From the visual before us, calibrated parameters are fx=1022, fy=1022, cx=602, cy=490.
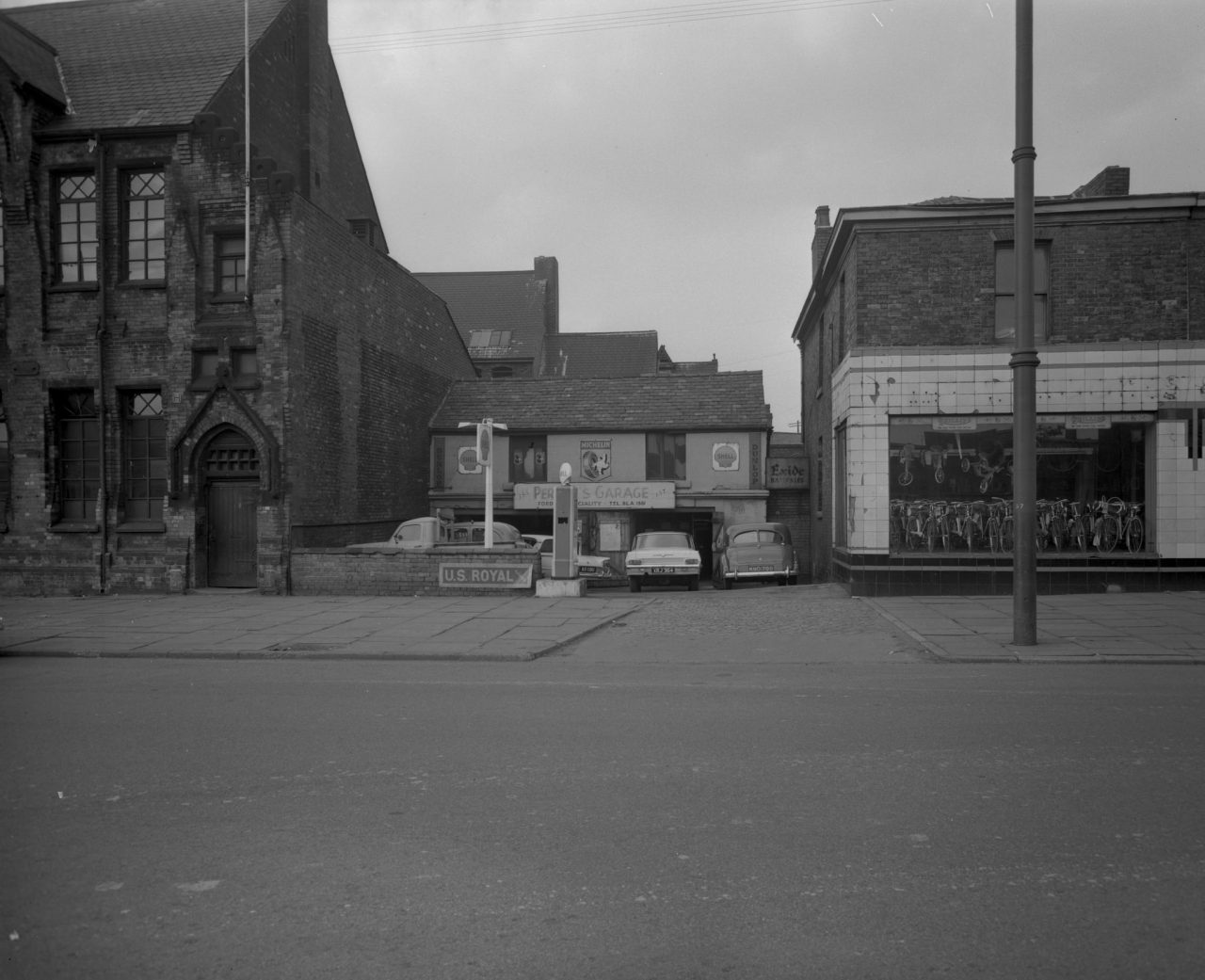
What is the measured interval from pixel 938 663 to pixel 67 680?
9053 millimetres

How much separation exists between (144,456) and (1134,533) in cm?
1958

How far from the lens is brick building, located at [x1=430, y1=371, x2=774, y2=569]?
30.9 m

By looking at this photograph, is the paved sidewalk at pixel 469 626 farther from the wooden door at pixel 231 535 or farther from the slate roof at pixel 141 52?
the slate roof at pixel 141 52

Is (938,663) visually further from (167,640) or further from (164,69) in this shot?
(164,69)

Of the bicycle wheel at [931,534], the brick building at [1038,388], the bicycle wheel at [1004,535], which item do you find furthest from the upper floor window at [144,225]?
the bicycle wheel at [1004,535]

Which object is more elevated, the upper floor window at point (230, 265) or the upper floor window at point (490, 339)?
the upper floor window at point (490, 339)

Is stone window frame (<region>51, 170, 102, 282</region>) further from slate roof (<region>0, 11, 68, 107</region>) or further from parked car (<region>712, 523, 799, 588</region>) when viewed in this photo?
parked car (<region>712, 523, 799, 588</region>)

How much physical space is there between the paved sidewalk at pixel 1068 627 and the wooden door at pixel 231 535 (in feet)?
41.7

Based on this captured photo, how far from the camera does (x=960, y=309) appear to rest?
18.0m

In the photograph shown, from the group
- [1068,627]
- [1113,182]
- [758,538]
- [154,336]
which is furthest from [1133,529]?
[154,336]

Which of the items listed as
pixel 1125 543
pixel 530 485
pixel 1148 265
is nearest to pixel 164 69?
pixel 530 485

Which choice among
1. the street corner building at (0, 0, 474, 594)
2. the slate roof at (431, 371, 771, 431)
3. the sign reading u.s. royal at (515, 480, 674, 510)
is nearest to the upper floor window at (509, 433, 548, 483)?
the slate roof at (431, 371, 771, 431)

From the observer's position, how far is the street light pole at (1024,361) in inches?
463

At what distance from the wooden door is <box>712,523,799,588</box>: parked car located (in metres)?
10.4
